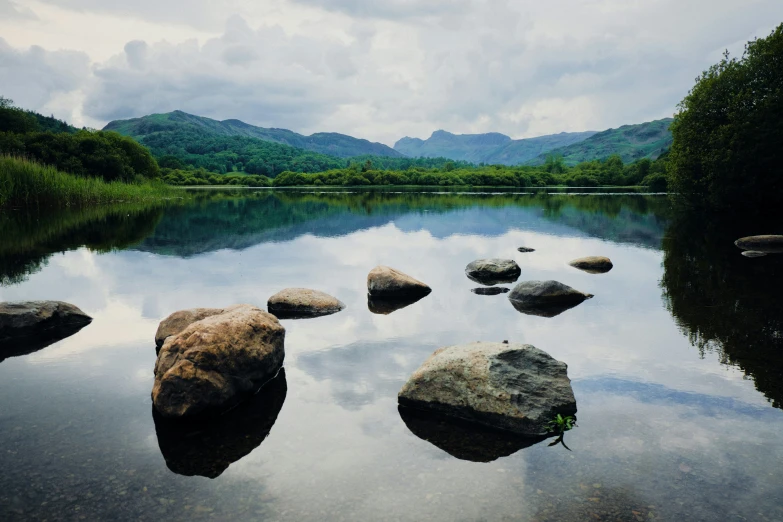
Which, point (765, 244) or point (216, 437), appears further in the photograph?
point (765, 244)

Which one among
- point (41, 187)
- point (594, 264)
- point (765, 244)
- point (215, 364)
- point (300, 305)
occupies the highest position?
point (41, 187)

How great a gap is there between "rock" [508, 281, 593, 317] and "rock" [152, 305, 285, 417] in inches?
317

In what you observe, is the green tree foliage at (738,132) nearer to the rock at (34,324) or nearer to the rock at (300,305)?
the rock at (300,305)

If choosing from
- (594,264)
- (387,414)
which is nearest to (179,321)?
(387,414)

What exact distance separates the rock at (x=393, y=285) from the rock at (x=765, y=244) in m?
20.3

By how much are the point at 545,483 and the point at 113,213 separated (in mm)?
47580

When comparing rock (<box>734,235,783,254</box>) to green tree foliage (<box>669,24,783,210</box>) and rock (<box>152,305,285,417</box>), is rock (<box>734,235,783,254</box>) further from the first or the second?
rock (<box>152,305,285,417</box>)

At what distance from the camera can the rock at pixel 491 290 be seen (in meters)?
16.4

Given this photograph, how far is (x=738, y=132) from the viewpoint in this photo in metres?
39.6

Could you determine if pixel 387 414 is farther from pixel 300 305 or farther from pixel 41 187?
pixel 41 187

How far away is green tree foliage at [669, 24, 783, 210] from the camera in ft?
128

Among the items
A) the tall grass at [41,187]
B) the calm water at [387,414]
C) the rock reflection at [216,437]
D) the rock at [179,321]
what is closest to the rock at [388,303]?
the calm water at [387,414]

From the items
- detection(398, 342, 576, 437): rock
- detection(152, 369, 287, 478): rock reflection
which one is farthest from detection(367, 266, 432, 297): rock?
detection(152, 369, 287, 478): rock reflection

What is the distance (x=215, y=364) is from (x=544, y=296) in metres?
10.2
